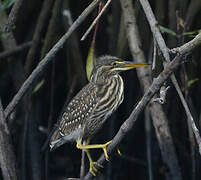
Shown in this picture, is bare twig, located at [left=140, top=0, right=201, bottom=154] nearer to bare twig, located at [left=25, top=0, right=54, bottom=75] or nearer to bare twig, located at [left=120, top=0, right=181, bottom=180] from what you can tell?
bare twig, located at [left=120, top=0, right=181, bottom=180]

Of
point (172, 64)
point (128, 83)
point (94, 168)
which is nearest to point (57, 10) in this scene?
point (128, 83)

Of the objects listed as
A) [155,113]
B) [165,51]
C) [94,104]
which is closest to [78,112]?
[94,104]

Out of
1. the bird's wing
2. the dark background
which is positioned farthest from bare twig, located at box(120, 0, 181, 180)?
the bird's wing

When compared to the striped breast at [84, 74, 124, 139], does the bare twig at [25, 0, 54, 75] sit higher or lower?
higher

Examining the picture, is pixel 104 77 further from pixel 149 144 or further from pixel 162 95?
pixel 162 95

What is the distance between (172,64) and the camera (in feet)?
6.42

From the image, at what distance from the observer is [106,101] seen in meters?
3.35

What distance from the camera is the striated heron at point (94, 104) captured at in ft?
10.9

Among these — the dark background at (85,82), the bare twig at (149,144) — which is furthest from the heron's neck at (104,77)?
the bare twig at (149,144)

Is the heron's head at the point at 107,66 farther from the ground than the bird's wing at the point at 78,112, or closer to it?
farther from the ground

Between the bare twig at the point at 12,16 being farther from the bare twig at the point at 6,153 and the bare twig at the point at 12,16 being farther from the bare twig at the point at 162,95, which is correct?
the bare twig at the point at 162,95

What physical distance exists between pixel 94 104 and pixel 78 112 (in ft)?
0.53

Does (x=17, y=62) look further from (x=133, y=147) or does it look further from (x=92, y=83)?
(x=133, y=147)

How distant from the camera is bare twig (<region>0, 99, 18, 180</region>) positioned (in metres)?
2.75
